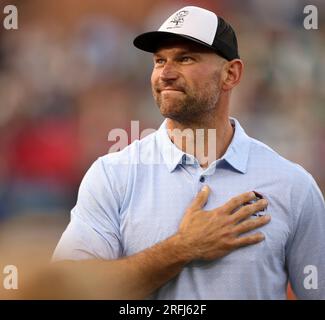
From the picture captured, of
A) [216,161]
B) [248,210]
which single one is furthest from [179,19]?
[248,210]

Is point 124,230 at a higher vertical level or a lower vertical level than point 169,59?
lower

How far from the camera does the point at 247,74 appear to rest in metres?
1.86

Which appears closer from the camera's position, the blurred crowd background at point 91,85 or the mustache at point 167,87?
the mustache at point 167,87

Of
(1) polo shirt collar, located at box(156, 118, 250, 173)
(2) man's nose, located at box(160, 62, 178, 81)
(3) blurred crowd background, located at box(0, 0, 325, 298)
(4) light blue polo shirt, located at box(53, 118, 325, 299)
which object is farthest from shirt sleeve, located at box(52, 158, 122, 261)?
(3) blurred crowd background, located at box(0, 0, 325, 298)

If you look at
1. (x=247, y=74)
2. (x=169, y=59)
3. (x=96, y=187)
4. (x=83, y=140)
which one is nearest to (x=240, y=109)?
(x=247, y=74)

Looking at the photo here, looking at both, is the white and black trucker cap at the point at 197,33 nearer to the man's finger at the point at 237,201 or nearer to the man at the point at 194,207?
the man at the point at 194,207

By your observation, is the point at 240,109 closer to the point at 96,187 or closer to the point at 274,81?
the point at 274,81

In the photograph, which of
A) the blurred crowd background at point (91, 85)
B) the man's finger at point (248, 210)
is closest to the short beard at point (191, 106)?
the man's finger at point (248, 210)

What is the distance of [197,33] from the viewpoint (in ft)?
3.83

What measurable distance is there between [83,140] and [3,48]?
0.40 meters

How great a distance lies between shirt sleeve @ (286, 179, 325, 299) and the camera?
1.16m

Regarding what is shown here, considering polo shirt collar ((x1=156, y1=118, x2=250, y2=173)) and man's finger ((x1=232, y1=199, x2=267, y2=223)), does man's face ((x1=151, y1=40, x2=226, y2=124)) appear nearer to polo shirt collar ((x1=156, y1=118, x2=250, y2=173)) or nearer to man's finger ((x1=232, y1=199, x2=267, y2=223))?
polo shirt collar ((x1=156, y1=118, x2=250, y2=173))

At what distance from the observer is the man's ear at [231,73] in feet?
4.08

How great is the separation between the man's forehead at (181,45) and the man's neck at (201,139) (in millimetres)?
148
